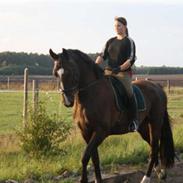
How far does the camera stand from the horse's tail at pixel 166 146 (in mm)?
9078

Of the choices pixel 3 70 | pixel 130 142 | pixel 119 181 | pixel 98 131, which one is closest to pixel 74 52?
pixel 98 131

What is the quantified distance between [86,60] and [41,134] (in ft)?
9.44

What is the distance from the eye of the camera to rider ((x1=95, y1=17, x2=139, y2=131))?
313 inches

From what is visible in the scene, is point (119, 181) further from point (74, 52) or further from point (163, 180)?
point (74, 52)

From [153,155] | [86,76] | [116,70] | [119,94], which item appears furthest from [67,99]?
[153,155]

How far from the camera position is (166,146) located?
9.14 meters

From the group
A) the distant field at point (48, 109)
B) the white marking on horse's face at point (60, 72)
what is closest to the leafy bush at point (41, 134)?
the distant field at point (48, 109)

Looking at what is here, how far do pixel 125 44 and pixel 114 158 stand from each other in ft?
9.81

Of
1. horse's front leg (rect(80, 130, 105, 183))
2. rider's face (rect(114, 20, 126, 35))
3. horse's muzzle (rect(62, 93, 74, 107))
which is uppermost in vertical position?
rider's face (rect(114, 20, 126, 35))

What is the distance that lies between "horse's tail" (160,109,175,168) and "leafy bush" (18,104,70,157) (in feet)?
7.40

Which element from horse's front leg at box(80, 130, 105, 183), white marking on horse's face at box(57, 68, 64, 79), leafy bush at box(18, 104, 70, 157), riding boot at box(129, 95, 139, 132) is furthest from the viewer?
leafy bush at box(18, 104, 70, 157)

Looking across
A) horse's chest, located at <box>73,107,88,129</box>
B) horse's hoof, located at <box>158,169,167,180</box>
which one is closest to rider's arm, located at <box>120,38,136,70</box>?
horse's chest, located at <box>73,107,88,129</box>

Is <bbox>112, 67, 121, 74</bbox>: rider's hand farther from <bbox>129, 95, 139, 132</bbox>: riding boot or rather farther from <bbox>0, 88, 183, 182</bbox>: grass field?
<bbox>0, 88, 183, 182</bbox>: grass field

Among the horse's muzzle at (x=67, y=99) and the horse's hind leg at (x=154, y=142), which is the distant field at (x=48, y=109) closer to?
the horse's hind leg at (x=154, y=142)
